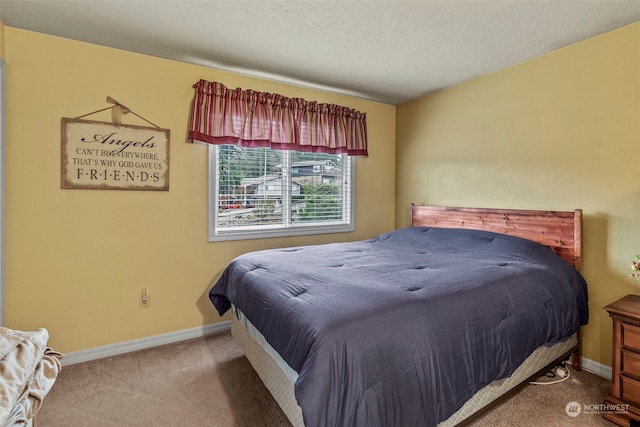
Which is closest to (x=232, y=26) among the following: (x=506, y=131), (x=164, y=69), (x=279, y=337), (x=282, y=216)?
(x=164, y=69)

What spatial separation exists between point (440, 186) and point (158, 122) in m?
2.85

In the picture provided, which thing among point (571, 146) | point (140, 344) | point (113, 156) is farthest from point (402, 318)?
point (113, 156)

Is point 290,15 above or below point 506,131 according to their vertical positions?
above

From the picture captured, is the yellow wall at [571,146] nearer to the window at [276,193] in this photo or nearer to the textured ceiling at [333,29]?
the textured ceiling at [333,29]

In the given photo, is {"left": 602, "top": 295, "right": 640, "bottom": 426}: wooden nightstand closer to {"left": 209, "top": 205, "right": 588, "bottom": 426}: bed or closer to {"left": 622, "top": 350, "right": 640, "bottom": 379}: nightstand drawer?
{"left": 622, "top": 350, "right": 640, "bottom": 379}: nightstand drawer

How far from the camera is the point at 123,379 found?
2.17 metres

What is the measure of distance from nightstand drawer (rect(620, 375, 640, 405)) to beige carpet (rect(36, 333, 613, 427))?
186 millimetres

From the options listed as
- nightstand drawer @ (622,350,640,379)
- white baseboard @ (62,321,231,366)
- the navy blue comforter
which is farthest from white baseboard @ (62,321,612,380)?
nightstand drawer @ (622,350,640,379)

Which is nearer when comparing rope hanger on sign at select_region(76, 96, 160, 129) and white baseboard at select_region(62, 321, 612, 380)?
white baseboard at select_region(62, 321, 612, 380)

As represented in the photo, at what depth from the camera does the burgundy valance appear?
278 centimetres

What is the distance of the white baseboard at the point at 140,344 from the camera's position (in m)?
2.39

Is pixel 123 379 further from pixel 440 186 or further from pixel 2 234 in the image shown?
pixel 440 186

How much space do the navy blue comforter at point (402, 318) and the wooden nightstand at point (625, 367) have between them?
266 mm

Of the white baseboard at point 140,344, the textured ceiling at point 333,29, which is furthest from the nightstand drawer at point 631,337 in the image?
the white baseboard at point 140,344
